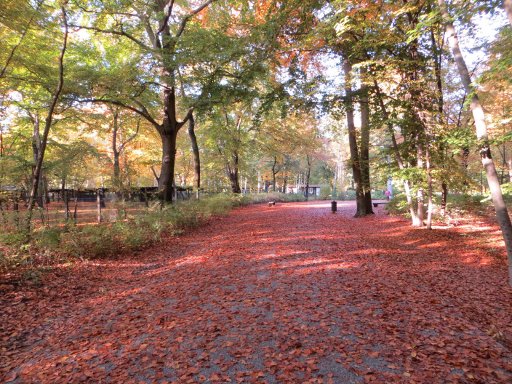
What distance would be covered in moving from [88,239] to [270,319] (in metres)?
5.77

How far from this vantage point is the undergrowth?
6047mm

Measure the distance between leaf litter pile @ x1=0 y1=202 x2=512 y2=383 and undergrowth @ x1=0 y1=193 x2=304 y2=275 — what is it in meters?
0.58

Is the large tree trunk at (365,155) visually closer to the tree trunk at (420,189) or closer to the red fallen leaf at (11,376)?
the tree trunk at (420,189)

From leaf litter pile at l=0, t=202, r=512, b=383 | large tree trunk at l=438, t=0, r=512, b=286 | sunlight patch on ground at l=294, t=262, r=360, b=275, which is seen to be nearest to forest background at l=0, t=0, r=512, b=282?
large tree trunk at l=438, t=0, r=512, b=286

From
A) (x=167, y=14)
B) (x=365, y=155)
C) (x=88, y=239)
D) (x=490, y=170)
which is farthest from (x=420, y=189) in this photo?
(x=167, y=14)

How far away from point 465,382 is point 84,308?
17.8 feet

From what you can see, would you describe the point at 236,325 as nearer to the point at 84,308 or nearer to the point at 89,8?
the point at 84,308

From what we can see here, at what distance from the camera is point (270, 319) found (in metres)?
4.10

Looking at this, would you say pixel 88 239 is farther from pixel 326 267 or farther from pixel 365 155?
pixel 365 155

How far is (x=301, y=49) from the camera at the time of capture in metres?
10.3

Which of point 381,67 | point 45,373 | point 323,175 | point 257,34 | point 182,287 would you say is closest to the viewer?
point 45,373

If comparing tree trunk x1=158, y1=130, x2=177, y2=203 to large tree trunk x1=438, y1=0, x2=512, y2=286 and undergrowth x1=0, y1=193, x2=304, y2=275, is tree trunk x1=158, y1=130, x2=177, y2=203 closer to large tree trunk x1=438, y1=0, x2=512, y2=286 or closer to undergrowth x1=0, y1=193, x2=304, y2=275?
undergrowth x1=0, y1=193, x2=304, y2=275

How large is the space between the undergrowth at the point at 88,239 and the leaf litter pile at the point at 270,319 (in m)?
0.58

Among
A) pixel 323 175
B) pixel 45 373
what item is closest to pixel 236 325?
pixel 45 373
